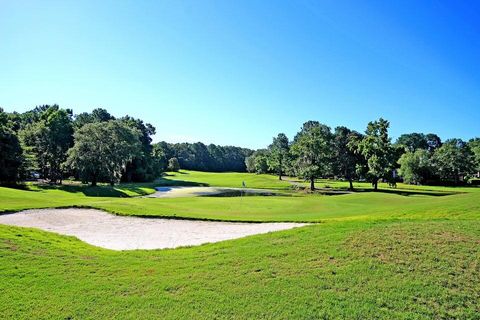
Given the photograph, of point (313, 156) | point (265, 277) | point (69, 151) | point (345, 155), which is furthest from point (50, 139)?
point (265, 277)

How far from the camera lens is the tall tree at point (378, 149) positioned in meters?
66.4

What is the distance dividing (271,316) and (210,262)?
3.85 metres

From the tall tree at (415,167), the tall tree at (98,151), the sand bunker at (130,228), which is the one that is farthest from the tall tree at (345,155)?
the sand bunker at (130,228)

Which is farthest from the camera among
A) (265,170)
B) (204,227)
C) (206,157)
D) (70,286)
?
(206,157)

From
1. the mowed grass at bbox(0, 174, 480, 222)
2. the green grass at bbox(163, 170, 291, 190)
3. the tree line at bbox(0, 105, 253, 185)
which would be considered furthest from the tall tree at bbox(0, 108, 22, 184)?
the green grass at bbox(163, 170, 291, 190)

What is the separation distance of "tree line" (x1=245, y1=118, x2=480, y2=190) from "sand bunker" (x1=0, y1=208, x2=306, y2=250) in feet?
170

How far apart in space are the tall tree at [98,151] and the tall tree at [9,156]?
7823 mm

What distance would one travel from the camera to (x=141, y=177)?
8919cm

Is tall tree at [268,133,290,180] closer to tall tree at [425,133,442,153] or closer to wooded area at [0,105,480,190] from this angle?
wooded area at [0,105,480,190]

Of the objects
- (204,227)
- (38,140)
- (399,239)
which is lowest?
(204,227)

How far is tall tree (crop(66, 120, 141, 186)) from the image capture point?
56.6m

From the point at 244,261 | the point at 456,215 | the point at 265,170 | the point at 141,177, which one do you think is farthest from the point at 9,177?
the point at 265,170

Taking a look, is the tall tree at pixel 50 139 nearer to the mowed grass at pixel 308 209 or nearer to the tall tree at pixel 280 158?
the mowed grass at pixel 308 209

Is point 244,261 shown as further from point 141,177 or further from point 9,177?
point 141,177
